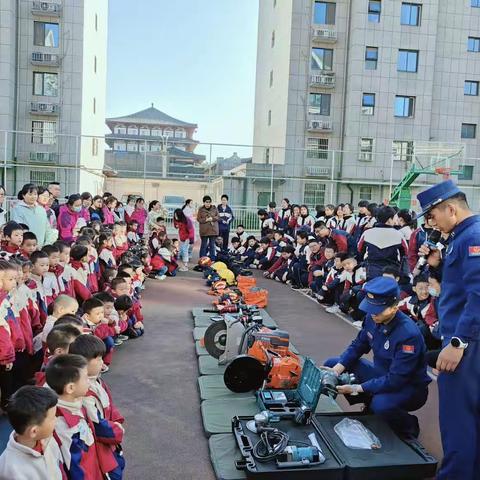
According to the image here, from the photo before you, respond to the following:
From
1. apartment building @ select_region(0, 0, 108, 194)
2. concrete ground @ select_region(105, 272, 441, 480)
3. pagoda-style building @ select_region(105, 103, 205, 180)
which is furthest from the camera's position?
apartment building @ select_region(0, 0, 108, 194)

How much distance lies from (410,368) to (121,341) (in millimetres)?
3395

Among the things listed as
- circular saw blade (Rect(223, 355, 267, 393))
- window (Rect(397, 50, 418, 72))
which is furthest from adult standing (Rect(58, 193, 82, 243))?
window (Rect(397, 50, 418, 72))

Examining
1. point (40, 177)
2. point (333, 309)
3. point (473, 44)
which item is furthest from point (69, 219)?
point (473, 44)

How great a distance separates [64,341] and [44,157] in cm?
1642

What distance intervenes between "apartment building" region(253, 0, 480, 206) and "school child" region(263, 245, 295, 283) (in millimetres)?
9539

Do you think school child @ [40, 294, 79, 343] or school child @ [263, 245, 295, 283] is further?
school child @ [263, 245, 295, 283]

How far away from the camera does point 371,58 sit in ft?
67.4

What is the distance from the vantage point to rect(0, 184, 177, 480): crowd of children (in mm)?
2094

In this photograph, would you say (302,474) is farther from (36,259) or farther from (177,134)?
(177,134)

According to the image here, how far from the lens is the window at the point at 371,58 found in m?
20.5

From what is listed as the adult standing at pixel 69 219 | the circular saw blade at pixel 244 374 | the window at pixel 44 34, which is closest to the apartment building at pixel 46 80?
the window at pixel 44 34

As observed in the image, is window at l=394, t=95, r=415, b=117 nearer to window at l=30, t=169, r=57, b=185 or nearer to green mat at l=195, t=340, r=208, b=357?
window at l=30, t=169, r=57, b=185

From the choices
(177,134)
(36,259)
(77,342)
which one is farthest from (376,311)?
(177,134)

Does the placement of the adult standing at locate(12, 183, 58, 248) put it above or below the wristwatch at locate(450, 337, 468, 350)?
above
